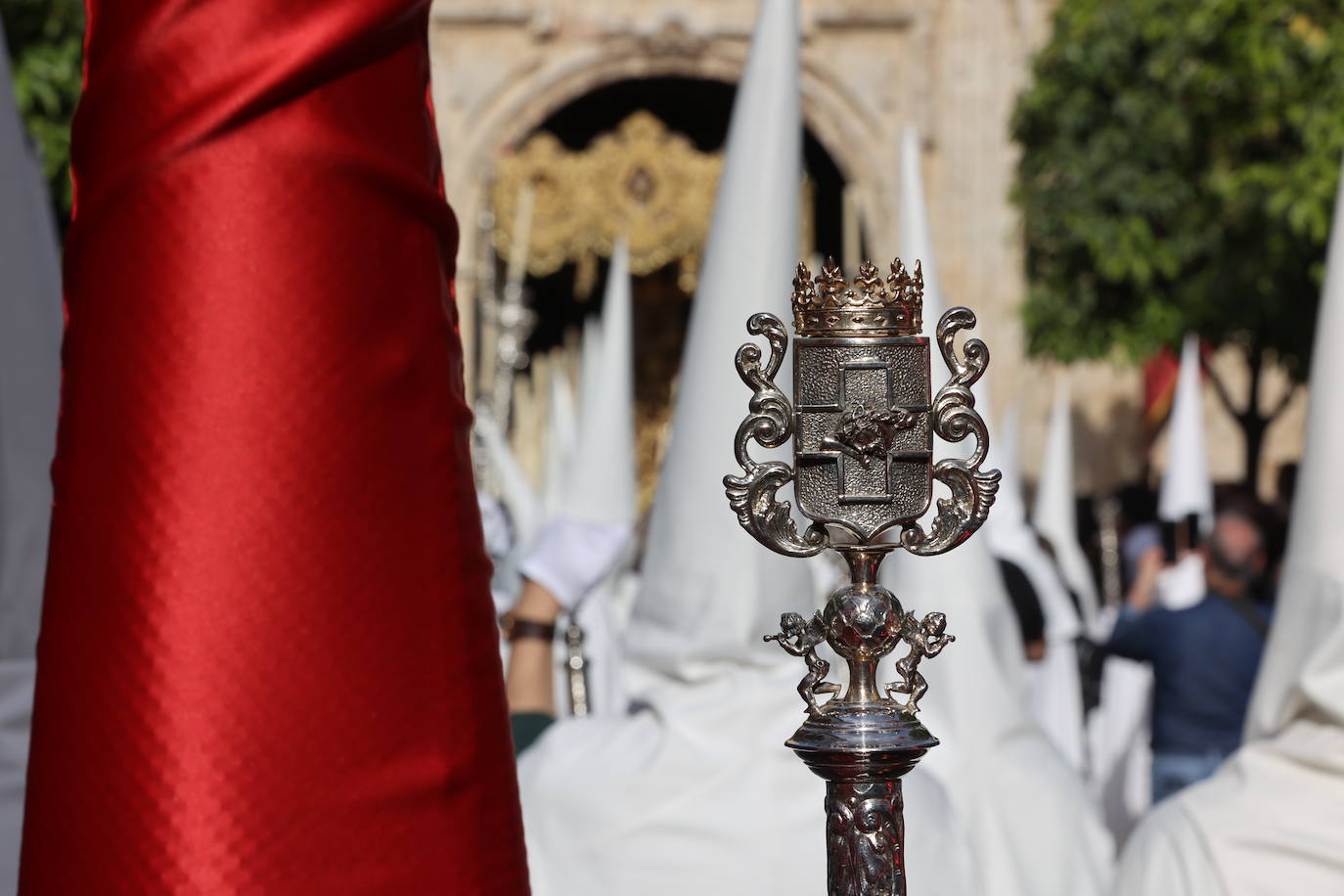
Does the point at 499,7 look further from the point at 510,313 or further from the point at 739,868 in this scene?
the point at 739,868

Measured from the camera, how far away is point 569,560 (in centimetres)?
402

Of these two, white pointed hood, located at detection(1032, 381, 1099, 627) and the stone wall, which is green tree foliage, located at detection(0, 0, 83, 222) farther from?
the stone wall

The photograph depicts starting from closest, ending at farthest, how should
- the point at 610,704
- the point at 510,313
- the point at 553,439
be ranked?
the point at 610,704 → the point at 553,439 → the point at 510,313

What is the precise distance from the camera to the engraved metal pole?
4.54 feet

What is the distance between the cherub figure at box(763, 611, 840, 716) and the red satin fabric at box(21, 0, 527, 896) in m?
0.36

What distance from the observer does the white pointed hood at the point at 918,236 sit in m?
3.67

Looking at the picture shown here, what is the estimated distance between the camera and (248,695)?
105 cm

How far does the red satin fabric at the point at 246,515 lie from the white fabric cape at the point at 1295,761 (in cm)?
197

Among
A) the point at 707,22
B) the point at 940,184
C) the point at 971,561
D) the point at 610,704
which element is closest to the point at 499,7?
the point at 707,22

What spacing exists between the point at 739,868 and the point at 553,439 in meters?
6.55

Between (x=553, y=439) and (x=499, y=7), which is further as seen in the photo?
(x=499, y=7)

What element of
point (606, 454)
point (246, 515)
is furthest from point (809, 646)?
point (606, 454)

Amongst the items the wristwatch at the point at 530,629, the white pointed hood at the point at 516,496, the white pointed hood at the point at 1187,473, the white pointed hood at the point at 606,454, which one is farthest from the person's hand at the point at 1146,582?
the wristwatch at the point at 530,629

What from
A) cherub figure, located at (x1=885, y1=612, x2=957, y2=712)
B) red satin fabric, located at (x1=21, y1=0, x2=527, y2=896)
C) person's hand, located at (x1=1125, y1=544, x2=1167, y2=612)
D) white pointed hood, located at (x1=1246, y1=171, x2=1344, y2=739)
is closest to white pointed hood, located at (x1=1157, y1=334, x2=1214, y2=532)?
person's hand, located at (x1=1125, y1=544, x2=1167, y2=612)
